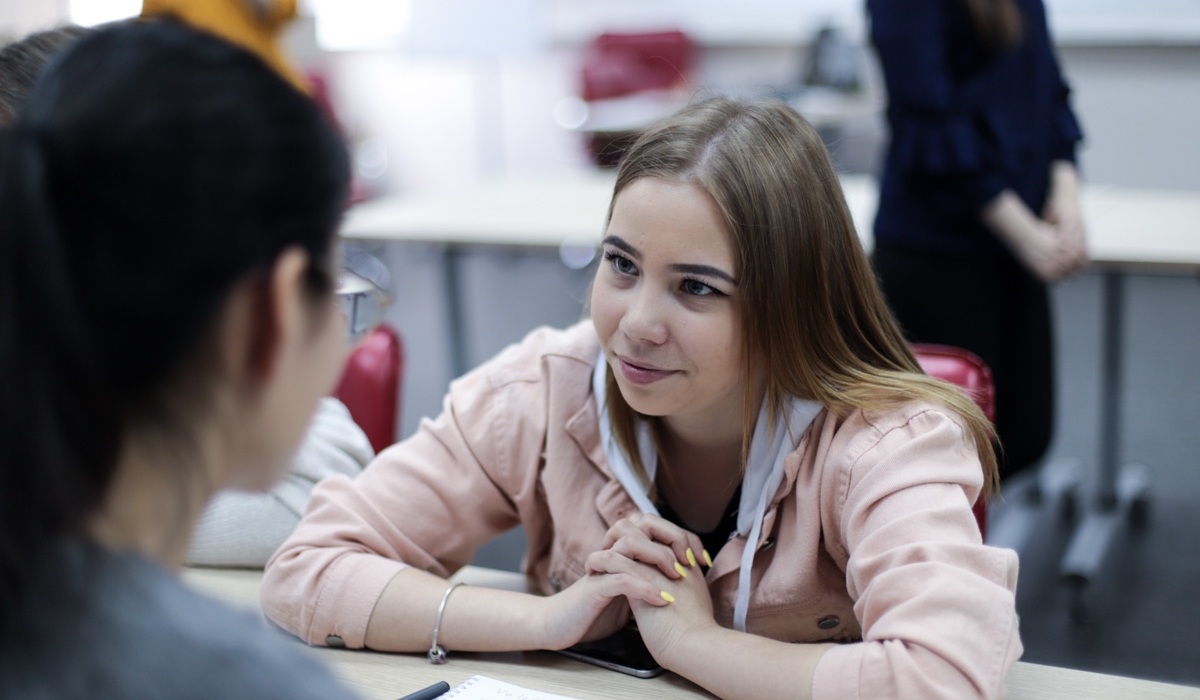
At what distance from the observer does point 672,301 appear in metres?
1.15

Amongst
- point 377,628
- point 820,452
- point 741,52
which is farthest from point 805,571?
point 741,52

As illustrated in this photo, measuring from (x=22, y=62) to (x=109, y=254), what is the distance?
0.96 metres

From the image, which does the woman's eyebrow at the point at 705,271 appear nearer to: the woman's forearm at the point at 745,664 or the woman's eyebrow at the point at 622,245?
the woman's eyebrow at the point at 622,245

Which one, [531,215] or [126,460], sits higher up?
[126,460]

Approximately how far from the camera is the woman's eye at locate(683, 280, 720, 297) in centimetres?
115

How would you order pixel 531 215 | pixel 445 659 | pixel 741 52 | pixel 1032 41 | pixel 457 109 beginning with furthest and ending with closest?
pixel 457 109
pixel 741 52
pixel 531 215
pixel 1032 41
pixel 445 659

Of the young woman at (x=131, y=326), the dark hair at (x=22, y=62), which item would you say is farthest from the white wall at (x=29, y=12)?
the young woman at (x=131, y=326)

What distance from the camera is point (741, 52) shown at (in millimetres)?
5766

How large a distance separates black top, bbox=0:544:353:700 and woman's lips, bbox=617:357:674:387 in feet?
1.96

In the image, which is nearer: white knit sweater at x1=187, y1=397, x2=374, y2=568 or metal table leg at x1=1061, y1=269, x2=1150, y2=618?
white knit sweater at x1=187, y1=397, x2=374, y2=568

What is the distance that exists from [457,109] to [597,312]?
572 centimetres

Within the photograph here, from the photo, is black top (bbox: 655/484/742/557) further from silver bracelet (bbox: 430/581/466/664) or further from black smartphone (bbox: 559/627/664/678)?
silver bracelet (bbox: 430/581/466/664)

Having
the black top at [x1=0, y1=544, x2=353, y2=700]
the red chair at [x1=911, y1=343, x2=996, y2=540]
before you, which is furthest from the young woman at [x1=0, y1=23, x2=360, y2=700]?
the red chair at [x1=911, y1=343, x2=996, y2=540]

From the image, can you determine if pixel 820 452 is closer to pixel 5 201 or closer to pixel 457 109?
pixel 5 201
